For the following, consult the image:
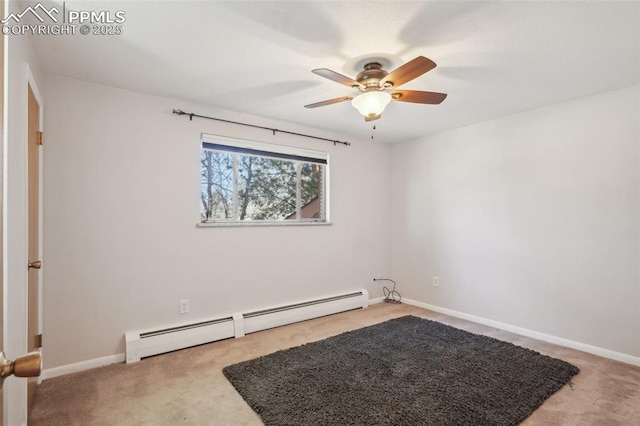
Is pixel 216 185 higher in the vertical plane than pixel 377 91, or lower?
lower

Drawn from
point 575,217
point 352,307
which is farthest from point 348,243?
point 575,217

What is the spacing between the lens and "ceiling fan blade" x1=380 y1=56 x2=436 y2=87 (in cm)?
176

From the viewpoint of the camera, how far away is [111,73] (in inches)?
92.7

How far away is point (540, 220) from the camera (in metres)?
3.08

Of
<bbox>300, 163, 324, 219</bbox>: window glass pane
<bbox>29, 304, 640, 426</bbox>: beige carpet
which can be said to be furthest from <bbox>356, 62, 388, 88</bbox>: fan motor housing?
<bbox>29, 304, 640, 426</bbox>: beige carpet

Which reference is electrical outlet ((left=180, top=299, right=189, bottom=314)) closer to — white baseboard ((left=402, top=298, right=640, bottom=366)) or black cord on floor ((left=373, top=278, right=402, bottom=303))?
black cord on floor ((left=373, top=278, right=402, bottom=303))

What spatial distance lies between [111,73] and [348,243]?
9.83ft

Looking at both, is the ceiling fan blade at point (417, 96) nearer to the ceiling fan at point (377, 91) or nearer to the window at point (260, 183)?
the ceiling fan at point (377, 91)

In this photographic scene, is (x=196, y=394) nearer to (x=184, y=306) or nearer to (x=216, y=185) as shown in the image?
(x=184, y=306)

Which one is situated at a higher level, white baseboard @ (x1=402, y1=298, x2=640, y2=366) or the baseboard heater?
the baseboard heater

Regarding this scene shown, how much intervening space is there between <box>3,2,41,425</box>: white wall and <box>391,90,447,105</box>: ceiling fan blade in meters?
2.10

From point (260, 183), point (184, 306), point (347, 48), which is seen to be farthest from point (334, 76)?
point (184, 306)

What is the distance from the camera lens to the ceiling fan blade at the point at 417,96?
2.15m

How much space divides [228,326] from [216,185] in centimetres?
139
